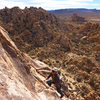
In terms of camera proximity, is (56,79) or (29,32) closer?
(56,79)

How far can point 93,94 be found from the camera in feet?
49.5

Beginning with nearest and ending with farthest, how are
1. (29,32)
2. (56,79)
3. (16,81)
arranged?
(16,81), (56,79), (29,32)

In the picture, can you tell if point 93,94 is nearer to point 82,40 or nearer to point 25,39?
point 25,39

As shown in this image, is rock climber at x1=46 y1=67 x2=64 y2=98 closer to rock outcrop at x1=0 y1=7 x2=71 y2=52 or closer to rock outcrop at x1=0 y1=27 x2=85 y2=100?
rock outcrop at x1=0 y1=27 x2=85 y2=100

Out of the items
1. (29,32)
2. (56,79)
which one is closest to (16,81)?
(56,79)

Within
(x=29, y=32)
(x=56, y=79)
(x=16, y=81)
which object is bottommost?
(x=29, y=32)

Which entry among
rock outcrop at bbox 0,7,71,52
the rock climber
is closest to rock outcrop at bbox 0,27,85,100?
the rock climber

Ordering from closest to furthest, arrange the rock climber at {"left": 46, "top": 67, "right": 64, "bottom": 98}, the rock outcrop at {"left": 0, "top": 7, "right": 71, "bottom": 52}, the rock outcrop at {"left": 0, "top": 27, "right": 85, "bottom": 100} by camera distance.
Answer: the rock outcrop at {"left": 0, "top": 27, "right": 85, "bottom": 100}
the rock climber at {"left": 46, "top": 67, "right": 64, "bottom": 98}
the rock outcrop at {"left": 0, "top": 7, "right": 71, "bottom": 52}

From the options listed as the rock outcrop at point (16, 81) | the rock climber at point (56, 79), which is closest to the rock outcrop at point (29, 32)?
the rock outcrop at point (16, 81)

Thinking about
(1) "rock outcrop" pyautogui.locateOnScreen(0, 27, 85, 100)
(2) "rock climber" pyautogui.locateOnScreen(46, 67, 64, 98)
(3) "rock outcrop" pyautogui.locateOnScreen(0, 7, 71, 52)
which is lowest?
(3) "rock outcrop" pyautogui.locateOnScreen(0, 7, 71, 52)

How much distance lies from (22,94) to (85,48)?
2461 centimetres

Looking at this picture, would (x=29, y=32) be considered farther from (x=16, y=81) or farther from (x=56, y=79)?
(x=16, y=81)

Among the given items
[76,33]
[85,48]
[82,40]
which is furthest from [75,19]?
[85,48]

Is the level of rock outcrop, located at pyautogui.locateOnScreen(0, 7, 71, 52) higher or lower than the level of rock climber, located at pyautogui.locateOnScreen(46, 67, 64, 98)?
lower
